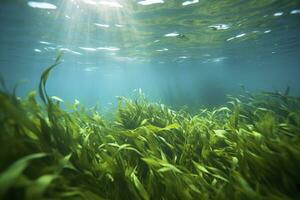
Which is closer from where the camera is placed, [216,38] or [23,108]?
[23,108]

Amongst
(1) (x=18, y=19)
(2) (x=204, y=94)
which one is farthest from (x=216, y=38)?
(1) (x=18, y=19)

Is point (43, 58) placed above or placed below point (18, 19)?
below

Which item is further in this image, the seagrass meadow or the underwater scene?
the underwater scene

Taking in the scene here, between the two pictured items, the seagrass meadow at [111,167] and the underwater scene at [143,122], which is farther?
the underwater scene at [143,122]

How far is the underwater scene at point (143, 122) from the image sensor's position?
6.20 ft

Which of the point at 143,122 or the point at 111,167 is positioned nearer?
the point at 111,167

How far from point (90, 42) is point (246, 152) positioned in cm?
1857

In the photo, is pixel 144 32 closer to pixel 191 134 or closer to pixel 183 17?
pixel 183 17

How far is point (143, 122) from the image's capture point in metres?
3.86

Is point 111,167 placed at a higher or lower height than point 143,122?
lower

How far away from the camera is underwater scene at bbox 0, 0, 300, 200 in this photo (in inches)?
74.4

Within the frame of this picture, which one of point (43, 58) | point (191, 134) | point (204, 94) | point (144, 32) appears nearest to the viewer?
point (191, 134)

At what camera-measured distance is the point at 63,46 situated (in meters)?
19.9

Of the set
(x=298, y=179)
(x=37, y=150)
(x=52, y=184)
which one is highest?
(x=37, y=150)
